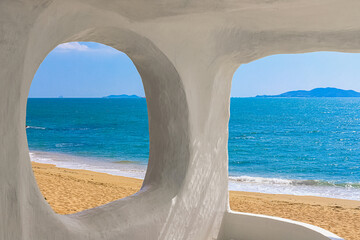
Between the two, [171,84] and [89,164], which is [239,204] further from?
[89,164]

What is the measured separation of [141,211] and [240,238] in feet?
5.85

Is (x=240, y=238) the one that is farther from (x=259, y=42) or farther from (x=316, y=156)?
(x=316, y=156)

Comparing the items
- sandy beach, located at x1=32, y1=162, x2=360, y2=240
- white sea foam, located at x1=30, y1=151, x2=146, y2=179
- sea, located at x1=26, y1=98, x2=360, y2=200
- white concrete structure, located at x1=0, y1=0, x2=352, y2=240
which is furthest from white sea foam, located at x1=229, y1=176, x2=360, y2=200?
white concrete structure, located at x1=0, y1=0, x2=352, y2=240

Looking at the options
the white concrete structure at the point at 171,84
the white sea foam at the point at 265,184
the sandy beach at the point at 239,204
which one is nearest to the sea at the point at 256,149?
the white sea foam at the point at 265,184

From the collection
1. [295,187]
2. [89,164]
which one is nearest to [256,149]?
[295,187]

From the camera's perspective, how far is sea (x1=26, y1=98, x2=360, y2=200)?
Answer: 1750cm

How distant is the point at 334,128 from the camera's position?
37469mm

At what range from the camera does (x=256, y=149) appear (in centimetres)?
2691

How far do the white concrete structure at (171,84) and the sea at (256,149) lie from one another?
10.4 meters

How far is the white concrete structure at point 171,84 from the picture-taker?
2162 mm

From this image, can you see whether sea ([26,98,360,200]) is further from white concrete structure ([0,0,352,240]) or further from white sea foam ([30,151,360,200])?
white concrete structure ([0,0,352,240])

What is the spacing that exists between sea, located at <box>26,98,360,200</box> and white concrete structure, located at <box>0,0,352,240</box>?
10.4 m

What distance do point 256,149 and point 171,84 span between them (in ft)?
78.3

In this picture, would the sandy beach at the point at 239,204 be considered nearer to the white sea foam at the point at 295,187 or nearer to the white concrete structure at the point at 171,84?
the white sea foam at the point at 295,187
